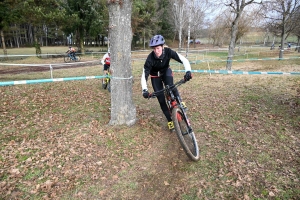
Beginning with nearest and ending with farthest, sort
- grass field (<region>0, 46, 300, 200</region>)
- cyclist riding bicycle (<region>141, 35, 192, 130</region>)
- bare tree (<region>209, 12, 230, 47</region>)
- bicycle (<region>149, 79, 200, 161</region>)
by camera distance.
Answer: grass field (<region>0, 46, 300, 200</region>)
bicycle (<region>149, 79, 200, 161</region>)
cyclist riding bicycle (<region>141, 35, 192, 130</region>)
bare tree (<region>209, 12, 230, 47</region>)

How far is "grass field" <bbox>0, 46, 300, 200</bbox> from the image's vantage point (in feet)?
10.5

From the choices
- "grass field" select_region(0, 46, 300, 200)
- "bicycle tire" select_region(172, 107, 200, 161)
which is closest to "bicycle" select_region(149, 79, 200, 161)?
"bicycle tire" select_region(172, 107, 200, 161)

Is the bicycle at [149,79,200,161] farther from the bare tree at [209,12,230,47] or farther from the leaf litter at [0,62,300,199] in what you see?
the bare tree at [209,12,230,47]

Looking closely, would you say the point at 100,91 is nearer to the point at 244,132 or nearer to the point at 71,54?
the point at 244,132

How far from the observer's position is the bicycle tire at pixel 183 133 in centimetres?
369

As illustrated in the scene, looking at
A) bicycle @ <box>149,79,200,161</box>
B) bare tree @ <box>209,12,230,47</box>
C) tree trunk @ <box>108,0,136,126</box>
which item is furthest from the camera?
bare tree @ <box>209,12,230,47</box>

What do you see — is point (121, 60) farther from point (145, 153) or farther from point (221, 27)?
point (221, 27)

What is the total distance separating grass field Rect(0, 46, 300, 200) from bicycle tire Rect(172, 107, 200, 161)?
7.9 inches

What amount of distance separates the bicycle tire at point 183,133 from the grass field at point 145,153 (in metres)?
0.20

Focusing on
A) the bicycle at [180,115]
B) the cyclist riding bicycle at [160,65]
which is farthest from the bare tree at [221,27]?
the bicycle at [180,115]

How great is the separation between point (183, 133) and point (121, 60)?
2.38 metres

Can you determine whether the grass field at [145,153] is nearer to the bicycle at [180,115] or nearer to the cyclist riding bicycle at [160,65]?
the bicycle at [180,115]

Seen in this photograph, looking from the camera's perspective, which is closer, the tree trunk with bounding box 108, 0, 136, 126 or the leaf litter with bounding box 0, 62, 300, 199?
the leaf litter with bounding box 0, 62, 300, 199

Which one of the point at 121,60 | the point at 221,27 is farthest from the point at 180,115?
the point at 221,27
